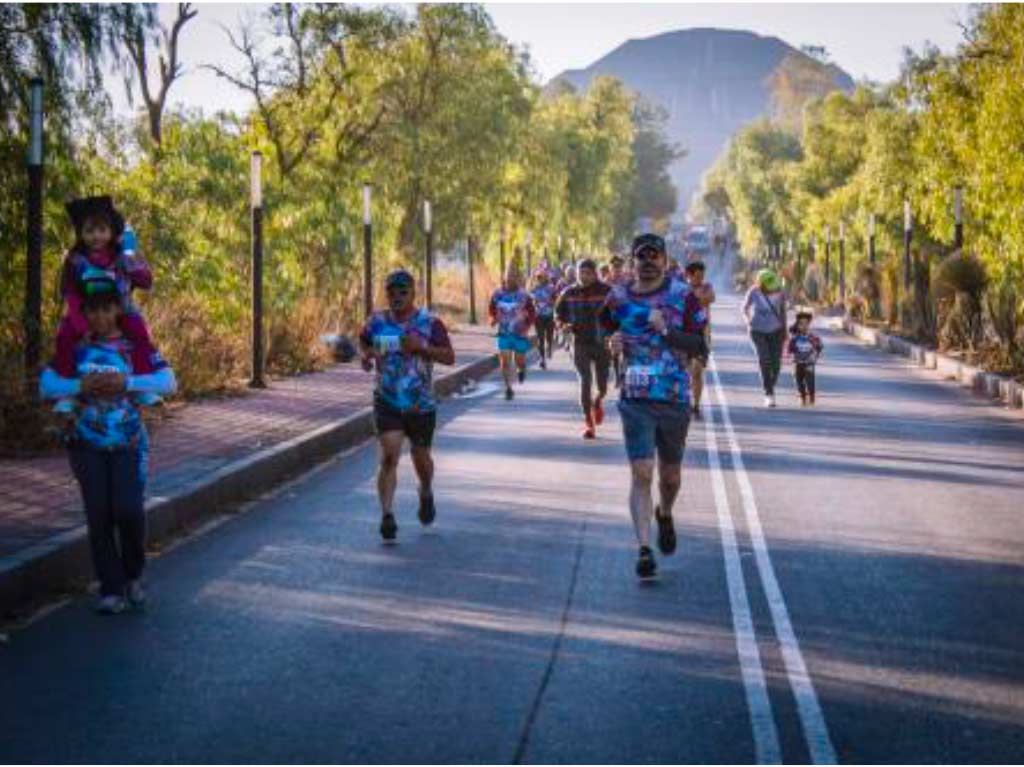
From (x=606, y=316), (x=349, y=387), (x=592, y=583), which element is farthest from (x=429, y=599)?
(x=349, y=387)

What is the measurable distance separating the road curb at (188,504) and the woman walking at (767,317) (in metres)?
4.83

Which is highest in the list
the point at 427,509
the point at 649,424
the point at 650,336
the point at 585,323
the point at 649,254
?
the point at 649,254

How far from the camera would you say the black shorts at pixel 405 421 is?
1077 centimetres

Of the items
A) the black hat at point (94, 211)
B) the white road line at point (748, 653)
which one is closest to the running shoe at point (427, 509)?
the white road line at point (748, 653)

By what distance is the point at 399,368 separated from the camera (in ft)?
35.1

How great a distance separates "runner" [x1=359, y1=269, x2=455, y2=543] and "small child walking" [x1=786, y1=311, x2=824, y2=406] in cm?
1116

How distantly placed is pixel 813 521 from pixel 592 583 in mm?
2899

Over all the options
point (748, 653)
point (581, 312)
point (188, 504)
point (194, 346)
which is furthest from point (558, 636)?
point (194, 346)

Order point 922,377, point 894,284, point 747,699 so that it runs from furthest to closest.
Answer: point 894,284
point 922,377
point 747,699

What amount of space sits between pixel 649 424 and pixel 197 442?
20.5 feet

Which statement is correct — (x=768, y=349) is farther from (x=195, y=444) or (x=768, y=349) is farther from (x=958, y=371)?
(x=195, y=444)

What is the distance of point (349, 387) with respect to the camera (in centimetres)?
2211

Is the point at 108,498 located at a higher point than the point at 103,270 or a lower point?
lower

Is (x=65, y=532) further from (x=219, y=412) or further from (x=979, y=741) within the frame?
(x=219, y=412)
